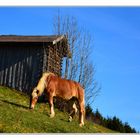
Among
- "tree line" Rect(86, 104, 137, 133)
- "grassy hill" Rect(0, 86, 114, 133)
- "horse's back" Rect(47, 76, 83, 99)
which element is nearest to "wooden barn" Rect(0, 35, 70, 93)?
"tree line" Rect(86, 104, 137, 133)

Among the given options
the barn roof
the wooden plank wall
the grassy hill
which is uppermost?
the barn roof

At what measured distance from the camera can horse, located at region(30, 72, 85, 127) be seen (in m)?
19.9

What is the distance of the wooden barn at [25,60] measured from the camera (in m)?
31.5

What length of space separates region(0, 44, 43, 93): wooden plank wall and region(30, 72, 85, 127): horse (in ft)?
35.4

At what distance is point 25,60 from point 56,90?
11.7m

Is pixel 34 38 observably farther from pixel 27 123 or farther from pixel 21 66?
pixel 27 123

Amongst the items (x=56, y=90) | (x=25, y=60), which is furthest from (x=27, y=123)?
(x=25, y=60)

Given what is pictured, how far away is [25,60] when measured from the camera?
31.8m

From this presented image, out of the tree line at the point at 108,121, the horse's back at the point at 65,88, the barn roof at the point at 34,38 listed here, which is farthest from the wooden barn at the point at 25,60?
the horse's back at the point at 65,88

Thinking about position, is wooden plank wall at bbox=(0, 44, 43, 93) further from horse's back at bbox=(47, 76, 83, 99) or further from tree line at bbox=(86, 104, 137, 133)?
horse's back at bbox=(47, 76, 83, 99)

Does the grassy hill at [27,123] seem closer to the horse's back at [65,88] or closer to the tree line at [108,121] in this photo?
the horse's back at [65,88]
